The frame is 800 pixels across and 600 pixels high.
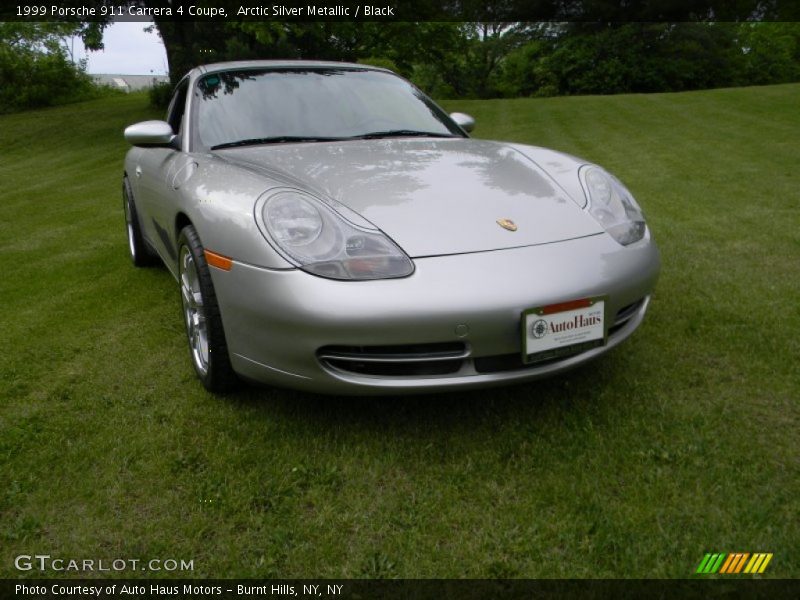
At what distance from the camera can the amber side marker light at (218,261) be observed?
2.26 m

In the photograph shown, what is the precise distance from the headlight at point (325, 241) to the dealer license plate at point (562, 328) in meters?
0.43

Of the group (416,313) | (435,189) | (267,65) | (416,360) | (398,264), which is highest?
(267,65)

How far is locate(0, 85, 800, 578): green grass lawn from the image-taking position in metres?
1.79

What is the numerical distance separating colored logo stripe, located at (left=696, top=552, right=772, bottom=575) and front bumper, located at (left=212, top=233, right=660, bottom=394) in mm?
735

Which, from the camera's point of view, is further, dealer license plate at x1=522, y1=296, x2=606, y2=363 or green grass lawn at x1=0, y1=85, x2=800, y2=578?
dealer license plate at x1=522, y1=296, x2=606, y2=363

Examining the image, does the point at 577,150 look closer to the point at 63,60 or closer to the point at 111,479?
the point at 111,479

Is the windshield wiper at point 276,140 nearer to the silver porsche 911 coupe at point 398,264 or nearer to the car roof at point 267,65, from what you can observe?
the silver porsche 911 coupe at point 398,264

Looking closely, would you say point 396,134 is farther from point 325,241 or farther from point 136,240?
point 136,240

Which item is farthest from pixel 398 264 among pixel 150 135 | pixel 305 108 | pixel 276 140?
pixel 150 135

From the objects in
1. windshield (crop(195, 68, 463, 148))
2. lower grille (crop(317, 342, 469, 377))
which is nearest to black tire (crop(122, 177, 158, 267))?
windshield (crop(195, 68, 463, 148))

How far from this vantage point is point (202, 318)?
2.70 meters

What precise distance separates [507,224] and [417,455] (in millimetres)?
858

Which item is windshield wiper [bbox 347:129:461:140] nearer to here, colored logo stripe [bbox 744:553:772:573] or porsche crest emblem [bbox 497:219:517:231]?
porsche crest emblem [bbox 497:219:517:231]

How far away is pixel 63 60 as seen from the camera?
23.3 meters
